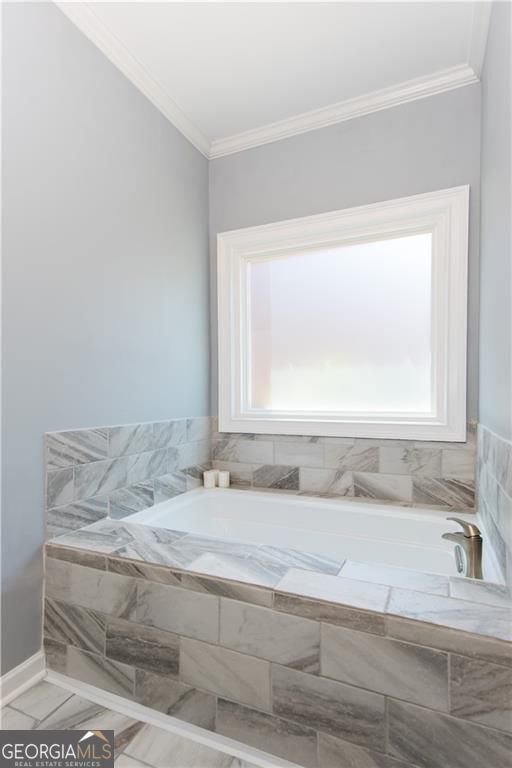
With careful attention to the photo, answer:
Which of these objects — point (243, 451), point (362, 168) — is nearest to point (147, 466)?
point (243, 451)

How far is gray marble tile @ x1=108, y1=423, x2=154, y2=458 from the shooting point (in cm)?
182

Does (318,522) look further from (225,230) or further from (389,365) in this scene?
(225,230)

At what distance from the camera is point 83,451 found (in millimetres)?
1662

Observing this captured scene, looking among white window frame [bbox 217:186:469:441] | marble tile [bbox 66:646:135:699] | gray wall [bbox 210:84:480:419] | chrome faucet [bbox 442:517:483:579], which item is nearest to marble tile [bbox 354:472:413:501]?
white window frame [bbox 217:186:469:441]

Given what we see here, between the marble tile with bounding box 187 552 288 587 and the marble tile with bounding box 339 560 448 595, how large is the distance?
0.21 metres

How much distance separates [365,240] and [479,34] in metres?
Answer: 0.99

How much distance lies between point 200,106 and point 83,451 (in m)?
2.03

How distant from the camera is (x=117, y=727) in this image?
4.11 feet

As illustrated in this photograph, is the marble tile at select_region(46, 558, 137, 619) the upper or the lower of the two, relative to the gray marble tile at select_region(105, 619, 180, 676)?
upper

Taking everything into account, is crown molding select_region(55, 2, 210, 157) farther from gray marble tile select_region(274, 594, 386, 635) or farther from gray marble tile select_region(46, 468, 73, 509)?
gray marble tile select_region(274, 594, 386, 635)

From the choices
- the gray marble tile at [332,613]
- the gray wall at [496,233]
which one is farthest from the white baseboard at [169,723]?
the gray wall at [496,233]

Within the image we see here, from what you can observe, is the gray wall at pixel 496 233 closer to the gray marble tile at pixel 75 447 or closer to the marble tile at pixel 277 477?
the marble tile at pixel 277 477

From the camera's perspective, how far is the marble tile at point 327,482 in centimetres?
226

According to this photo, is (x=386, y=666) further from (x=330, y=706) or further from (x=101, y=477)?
(x=101, y=477)
